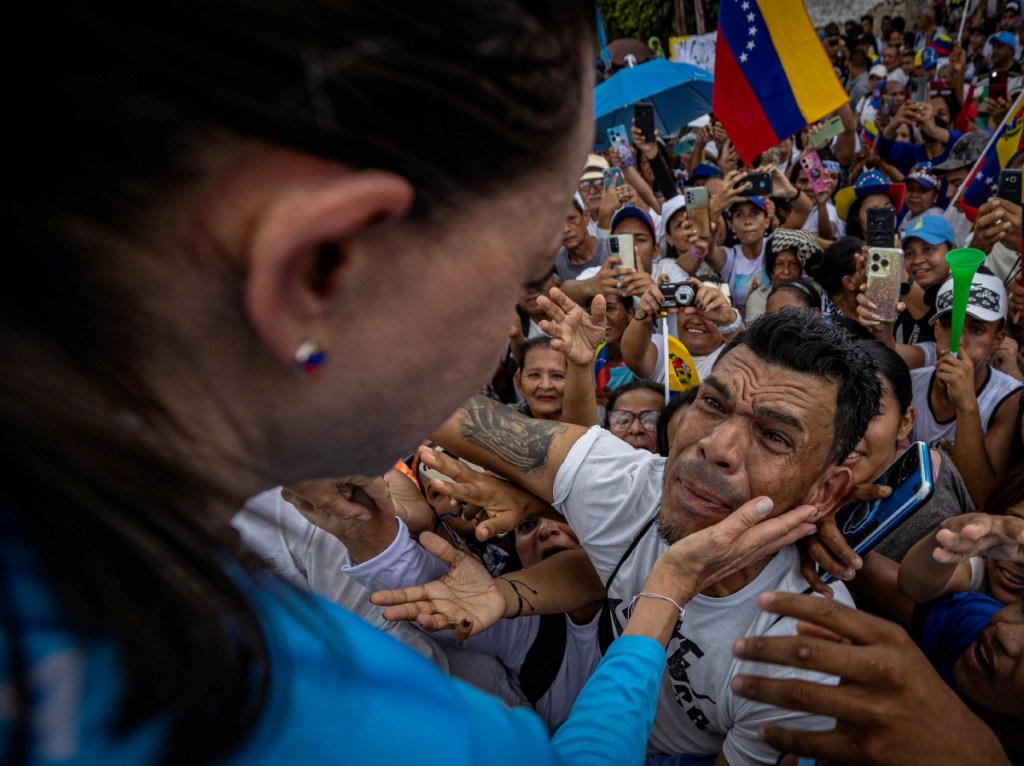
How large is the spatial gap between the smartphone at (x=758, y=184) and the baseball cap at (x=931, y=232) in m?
1.16

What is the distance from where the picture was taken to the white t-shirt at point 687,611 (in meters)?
2.03

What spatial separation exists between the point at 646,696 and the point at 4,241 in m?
1.18

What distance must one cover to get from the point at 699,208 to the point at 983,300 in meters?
2.21

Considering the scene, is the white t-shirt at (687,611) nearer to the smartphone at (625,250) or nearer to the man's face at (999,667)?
the man's face at (999,667)

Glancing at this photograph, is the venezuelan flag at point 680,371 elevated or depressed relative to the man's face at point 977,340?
elevated

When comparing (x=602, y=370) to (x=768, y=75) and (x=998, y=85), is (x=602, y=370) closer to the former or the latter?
(x=768, y=75)

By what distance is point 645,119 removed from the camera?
8.08 metres

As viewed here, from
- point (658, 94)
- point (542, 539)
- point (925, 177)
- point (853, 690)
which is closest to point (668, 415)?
point (542, 539)

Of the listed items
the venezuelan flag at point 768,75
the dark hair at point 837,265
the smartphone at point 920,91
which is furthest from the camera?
the smartphone at point 920,91

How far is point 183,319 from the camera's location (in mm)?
512

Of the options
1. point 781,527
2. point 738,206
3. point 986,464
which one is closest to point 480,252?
point 781,527

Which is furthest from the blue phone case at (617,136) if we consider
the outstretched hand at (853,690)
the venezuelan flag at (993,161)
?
the outstretched hand at (853,690)

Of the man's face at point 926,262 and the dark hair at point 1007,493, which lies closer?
the dark hair at point 1007,493

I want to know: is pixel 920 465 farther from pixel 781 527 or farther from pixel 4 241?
pixel 4 241
